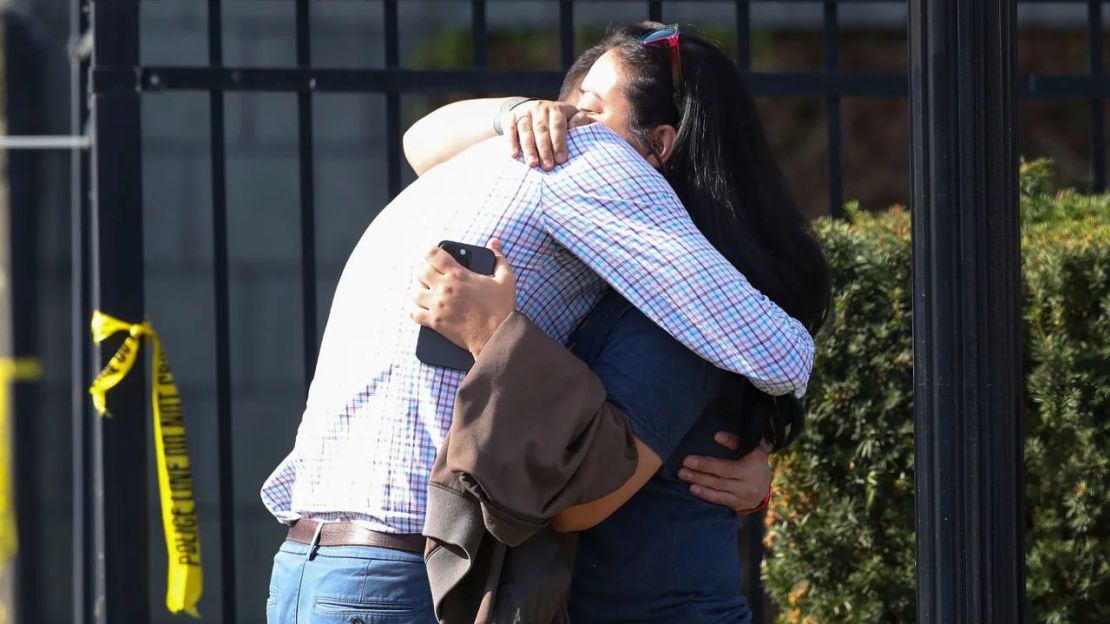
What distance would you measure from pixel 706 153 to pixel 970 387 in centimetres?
59

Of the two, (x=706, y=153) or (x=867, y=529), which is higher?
(x=706, y=153)

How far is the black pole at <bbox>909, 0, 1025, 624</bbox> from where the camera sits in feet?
5.55

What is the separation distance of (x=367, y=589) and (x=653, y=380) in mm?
464

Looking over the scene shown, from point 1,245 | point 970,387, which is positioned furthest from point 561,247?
point 1,245

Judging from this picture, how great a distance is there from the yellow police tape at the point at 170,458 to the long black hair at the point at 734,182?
4.31ft

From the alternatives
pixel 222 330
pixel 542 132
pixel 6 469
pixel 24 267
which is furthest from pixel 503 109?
pixel 6 469

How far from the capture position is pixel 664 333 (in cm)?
190

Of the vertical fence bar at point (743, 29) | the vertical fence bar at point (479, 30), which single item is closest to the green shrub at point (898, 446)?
the vertical fence bar at point (743, 29)

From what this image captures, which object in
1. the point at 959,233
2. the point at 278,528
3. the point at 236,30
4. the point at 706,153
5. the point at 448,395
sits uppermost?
the point at 236,30

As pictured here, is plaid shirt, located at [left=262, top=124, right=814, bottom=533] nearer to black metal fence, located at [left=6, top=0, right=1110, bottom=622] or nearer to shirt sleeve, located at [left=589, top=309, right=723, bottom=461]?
shirt sleeve, located at [left=589, top=309, right=723, bottom=461]

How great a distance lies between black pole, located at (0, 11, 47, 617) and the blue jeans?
3077mm

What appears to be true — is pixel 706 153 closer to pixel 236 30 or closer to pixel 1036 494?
pixel 1036 494

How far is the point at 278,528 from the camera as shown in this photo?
5.10 m

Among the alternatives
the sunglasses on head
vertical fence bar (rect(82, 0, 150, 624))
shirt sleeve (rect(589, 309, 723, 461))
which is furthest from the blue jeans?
vertical fence bar (rect(82, 0, 150, 624))
